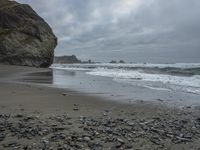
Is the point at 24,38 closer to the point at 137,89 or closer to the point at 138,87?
the point at 138,87

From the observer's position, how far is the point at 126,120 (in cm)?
716

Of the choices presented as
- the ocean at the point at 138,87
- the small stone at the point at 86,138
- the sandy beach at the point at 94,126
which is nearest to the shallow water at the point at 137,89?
the ocean at the point at 138,87

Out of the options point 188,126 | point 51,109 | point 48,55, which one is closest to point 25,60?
point 48,55

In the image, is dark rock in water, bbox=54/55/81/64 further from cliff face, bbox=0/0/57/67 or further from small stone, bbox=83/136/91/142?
small stone, bbox=83/136/91/142

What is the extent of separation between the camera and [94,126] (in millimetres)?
6309

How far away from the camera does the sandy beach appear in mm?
5172

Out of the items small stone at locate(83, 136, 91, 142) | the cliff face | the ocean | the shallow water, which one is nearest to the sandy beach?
small stone at locate(83, 136, 91, 142)

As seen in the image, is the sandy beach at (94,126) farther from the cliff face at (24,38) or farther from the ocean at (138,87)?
the cliff face at (24,38)

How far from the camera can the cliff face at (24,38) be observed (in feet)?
122

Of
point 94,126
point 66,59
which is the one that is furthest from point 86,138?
point 66,59

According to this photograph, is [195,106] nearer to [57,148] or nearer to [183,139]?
[183,139]

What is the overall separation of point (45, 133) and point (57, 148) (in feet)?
2.76

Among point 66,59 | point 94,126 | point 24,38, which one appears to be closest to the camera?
point 94,126

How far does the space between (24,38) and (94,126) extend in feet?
120
